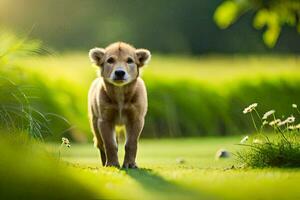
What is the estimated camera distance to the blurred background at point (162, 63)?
18.2 feet

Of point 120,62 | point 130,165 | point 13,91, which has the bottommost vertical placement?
point 130,165

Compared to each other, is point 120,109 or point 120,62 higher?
point 120,62

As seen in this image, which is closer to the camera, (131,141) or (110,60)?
(131,141)

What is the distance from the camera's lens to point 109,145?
578cm

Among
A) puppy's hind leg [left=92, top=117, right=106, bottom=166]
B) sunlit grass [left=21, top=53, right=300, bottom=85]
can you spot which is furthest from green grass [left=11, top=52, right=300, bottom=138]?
puppy's hind leg [left=92, top=117, right=106, bottom=166]

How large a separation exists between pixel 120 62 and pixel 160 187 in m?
1.68

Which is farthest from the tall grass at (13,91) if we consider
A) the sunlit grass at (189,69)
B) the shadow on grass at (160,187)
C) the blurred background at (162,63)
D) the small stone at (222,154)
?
the sunlit grass at (189,69)

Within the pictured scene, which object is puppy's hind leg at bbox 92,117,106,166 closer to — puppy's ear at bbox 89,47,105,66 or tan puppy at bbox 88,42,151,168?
tan puppy at bbox 88,42,151,168

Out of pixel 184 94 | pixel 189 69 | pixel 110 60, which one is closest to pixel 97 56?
pixel 110 60

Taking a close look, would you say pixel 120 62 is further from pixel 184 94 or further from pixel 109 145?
pixel 184 94

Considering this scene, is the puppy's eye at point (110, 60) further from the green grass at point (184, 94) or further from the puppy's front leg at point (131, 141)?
the green grass at point (184, 94)

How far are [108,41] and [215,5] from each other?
2.46 meters

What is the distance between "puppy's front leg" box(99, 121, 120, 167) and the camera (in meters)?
5.78

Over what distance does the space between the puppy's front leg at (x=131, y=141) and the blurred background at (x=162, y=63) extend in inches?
20.0
